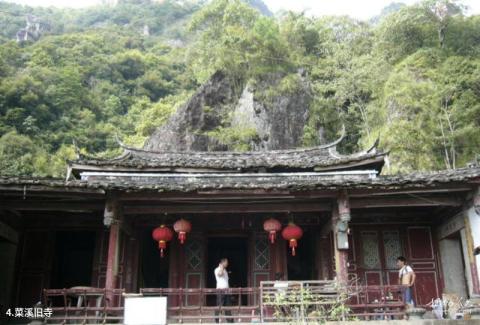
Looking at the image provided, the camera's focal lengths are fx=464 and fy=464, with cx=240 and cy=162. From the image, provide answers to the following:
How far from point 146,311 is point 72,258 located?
707 cm

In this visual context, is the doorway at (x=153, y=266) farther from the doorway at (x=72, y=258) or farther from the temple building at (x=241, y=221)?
the doorway at (x=72, y=258)

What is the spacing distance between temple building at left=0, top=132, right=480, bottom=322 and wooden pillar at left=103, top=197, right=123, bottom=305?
2 centimetres

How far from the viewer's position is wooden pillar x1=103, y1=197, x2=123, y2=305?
8.96 meters

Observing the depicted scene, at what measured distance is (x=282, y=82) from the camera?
2728cm

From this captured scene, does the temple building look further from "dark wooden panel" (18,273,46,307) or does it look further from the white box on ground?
the white box on ground

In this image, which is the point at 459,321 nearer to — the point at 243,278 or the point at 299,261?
the point at 299,261

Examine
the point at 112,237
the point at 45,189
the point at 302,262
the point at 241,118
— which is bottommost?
the point at 302,262

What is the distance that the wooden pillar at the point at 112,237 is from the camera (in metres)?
8.96

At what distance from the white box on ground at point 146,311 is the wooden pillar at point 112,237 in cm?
131

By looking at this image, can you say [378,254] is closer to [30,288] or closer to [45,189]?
[45,189]

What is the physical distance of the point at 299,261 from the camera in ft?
44.5

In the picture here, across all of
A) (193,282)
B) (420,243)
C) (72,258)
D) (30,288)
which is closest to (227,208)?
(193,282)

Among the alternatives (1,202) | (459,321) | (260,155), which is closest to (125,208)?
(1,202)

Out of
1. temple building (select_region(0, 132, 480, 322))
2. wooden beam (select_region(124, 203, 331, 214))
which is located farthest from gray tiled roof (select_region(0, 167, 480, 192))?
wooden beam (select_region(124, 203, 331, 214))
